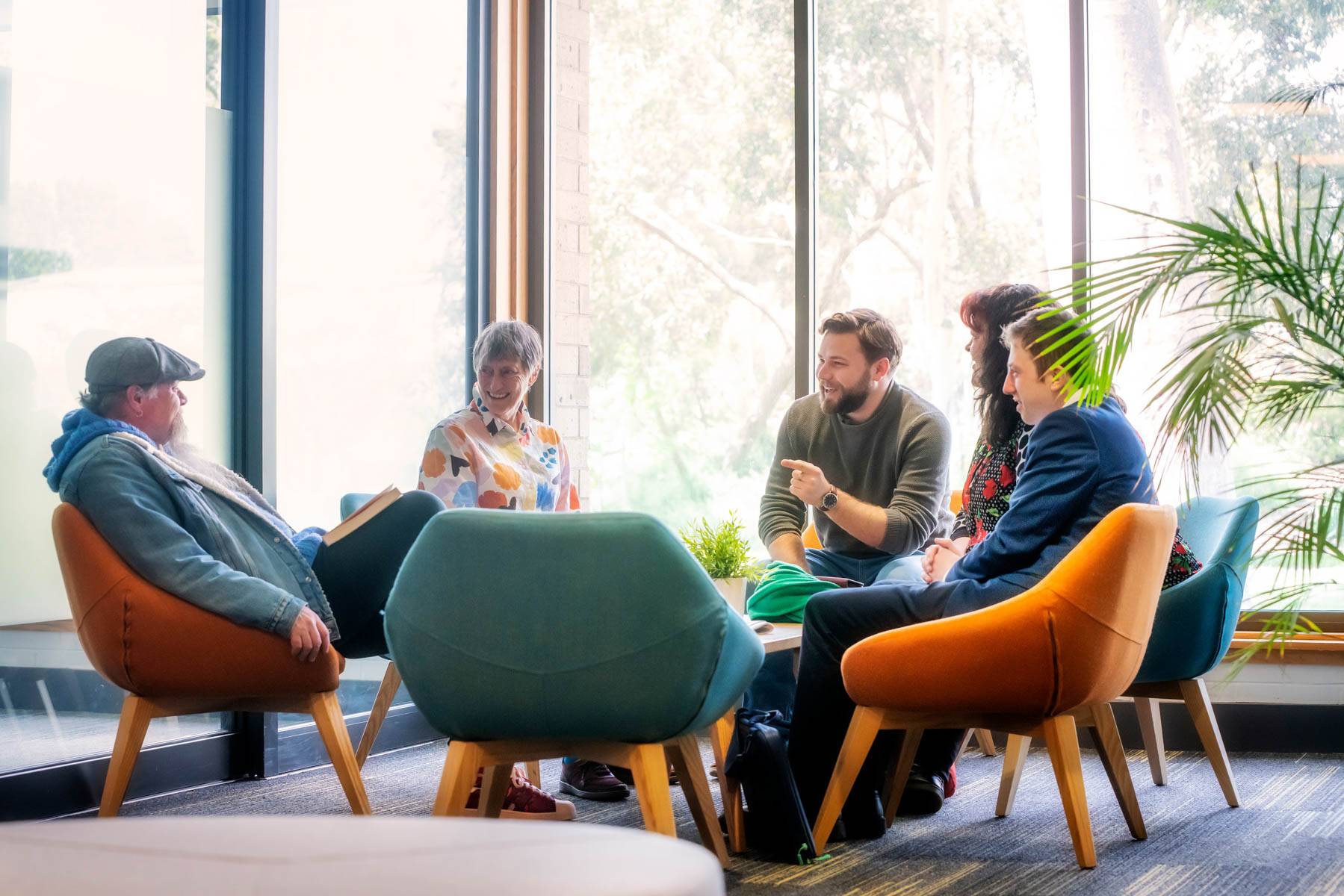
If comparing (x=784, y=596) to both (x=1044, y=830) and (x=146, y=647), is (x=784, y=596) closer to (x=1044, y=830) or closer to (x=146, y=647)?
(x=1044, y=830)

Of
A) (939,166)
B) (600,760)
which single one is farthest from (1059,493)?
(939,166)

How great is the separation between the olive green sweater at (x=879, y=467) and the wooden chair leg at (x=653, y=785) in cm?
145

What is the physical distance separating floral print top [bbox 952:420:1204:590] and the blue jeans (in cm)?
30

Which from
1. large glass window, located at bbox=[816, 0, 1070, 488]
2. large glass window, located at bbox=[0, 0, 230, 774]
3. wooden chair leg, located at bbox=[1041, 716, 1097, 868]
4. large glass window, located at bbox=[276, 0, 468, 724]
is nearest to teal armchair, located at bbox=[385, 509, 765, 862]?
wooden chair leg, located at bbox=[1041, 716, 1097, 868]

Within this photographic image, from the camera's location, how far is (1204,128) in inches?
175

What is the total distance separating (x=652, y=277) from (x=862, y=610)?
2434mm

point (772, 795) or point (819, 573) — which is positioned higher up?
point (819, 573)

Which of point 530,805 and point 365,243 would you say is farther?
point 365,243

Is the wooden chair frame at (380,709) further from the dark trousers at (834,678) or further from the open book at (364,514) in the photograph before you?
the dark trousers at (834,678)

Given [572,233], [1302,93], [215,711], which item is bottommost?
[215,711]

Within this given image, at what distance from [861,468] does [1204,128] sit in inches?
68.8

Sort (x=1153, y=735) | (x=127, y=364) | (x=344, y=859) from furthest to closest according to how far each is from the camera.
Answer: (x=1153, y=735) < (x=127, y=364) < (x=344, y=859)

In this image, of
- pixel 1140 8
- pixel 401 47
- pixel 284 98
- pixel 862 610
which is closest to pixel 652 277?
pixel 401 47

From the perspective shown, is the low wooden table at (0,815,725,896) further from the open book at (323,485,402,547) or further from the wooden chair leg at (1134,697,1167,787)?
the wooden chair leg at (1134,697,1167,787)
